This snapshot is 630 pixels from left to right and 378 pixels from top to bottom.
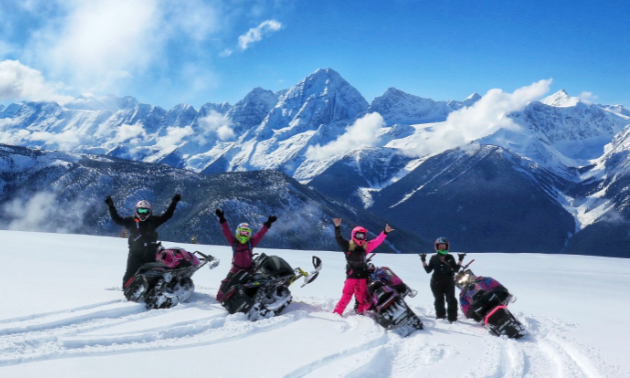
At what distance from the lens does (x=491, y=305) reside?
8.45 m

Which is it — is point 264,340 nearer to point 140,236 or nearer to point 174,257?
point 174,257

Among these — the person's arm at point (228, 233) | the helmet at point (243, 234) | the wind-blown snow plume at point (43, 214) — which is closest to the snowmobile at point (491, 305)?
the helmet at point (243, 234)

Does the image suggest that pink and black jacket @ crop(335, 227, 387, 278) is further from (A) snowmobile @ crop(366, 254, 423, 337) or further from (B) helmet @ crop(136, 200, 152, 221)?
(B) helmet @ crop(136, 200, 152, 221)

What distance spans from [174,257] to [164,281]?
1027 millimetres

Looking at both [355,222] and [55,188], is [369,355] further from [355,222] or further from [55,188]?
[55,188]

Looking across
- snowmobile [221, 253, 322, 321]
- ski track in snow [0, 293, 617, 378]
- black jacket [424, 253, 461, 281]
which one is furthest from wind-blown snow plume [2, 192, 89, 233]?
black jacket [424, 253, 461, 281]

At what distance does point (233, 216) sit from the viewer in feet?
426

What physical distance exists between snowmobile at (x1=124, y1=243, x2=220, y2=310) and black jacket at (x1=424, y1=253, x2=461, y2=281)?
205 inches

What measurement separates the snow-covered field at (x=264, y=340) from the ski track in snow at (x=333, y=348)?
18 millimetres

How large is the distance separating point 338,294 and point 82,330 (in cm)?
643

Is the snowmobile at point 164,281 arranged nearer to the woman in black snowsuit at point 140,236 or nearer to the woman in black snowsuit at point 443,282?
the woman in black snowsuit at point 140,236

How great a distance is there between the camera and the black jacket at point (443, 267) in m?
9.30

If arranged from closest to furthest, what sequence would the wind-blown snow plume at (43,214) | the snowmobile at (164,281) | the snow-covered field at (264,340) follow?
the snow-covered field at (264,340)
the snowmobile at (164,281)
the wind-blown snow plume at (43,214)

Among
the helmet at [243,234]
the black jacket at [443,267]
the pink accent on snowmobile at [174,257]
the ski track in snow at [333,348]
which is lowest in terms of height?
the ski track in snow at [333,348]
